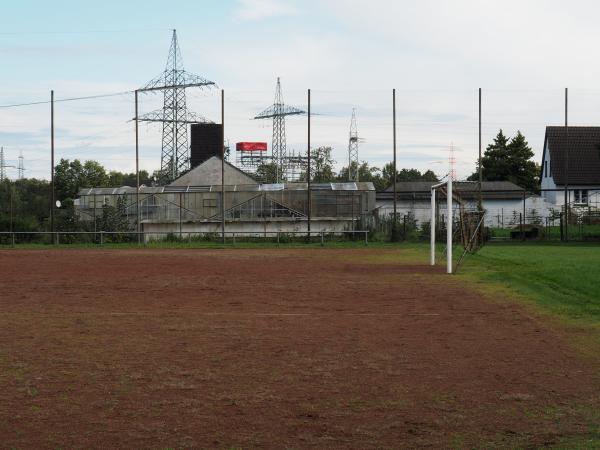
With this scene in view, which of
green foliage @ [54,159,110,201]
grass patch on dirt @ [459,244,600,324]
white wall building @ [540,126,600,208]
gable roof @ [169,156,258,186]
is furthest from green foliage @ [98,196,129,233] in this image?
green foliage @ [54,159,110,201]

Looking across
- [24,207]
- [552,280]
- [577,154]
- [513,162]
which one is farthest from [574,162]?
[552,280]

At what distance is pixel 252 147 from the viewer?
91625mm

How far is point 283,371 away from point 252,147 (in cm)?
8389

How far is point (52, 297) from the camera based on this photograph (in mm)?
16344

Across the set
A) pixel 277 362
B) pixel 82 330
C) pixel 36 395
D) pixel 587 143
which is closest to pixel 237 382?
pixel 277 362

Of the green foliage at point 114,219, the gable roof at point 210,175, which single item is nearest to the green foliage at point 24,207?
the green foliage at point 114,219

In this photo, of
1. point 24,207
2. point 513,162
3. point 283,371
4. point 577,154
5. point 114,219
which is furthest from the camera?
point 513,162

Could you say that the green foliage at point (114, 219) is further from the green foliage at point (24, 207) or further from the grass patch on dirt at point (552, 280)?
the grass patch on dirt at point (552, 280)

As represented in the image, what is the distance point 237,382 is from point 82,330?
4475 mm

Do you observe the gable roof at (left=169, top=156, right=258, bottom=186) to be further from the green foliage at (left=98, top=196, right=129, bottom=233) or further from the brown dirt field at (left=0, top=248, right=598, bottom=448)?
the brown dirt field at (left=0, top=248, right=598, bottom=448)

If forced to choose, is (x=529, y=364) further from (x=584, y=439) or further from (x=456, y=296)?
(x=456, y=296)

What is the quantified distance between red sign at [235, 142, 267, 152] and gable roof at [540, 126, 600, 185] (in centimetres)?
3465

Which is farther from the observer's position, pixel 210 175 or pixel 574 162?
pixel 574 162

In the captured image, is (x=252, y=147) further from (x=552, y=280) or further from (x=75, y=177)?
(x=552, y=280)
